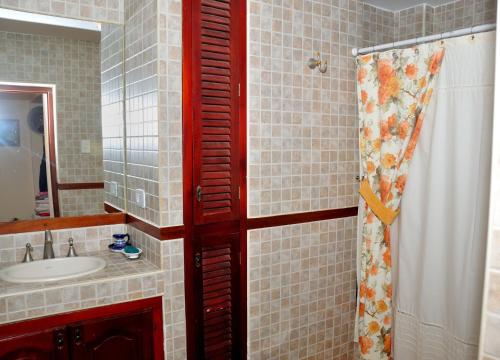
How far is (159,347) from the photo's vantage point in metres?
1.87

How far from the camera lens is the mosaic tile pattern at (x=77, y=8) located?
1936 millimetres

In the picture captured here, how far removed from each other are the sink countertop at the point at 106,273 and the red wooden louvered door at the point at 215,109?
34 cm

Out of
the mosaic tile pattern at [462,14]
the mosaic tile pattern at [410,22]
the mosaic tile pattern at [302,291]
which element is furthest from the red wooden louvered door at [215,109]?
the mosaic tile pattern at [462,14]

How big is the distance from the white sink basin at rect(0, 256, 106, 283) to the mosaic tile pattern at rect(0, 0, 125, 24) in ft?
3.95

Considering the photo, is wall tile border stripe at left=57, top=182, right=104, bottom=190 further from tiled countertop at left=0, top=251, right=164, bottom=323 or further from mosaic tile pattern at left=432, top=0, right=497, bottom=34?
mosaic tile pattern at left=432, top=0, right=497, bottom=34

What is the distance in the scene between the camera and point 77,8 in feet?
6.69

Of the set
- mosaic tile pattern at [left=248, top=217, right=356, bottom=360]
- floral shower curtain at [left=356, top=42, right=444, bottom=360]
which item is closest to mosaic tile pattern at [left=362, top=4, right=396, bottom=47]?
floral shower curtain at [left=356, top=42, right=444, bottom=360]

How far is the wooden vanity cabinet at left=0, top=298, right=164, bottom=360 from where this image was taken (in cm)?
162

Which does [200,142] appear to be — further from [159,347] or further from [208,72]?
[159,347]

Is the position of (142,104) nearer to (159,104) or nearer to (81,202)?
(159,104)

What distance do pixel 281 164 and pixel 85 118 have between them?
108 cm

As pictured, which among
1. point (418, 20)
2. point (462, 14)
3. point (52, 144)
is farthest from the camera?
point (418, 20)

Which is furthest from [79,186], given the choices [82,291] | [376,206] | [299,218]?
[376,206]

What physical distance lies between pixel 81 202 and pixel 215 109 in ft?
2.90
